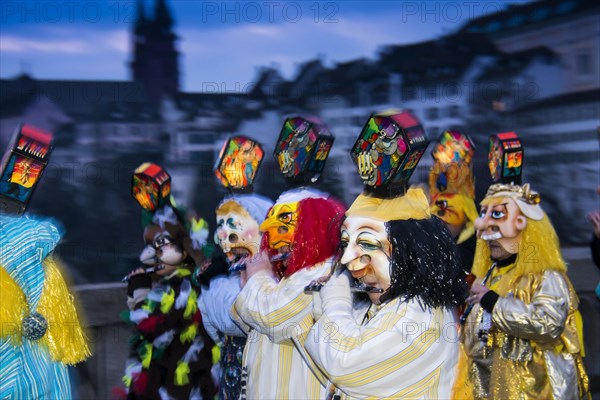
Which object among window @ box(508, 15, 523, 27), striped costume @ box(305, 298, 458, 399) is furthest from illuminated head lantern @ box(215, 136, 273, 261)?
window @ box(508, 15, 523, 27)

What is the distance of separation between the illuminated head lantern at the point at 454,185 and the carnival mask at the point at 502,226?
4.04 feet

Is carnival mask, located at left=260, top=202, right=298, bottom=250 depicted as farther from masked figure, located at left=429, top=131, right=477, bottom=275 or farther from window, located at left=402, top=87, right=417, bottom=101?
window, located at left=402, top=87, right=417, bottom=101

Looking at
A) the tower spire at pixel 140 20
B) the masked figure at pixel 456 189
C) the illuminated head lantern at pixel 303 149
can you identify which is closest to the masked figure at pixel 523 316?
the illuminated head lantern at pixel 303 149

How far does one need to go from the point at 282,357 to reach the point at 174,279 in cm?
151

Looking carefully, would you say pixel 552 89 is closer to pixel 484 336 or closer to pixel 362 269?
pixel 484 336

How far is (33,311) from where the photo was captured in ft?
12.5

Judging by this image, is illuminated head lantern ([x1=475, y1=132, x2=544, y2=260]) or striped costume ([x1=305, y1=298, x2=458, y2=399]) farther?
illuminated head lantern ([x1=475, y1=132, x2=544, y2=260])

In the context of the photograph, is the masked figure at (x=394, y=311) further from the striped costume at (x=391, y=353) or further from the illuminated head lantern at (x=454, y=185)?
the illuminated head lantern at (x=454, y=185)

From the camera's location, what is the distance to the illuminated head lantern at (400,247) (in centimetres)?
310

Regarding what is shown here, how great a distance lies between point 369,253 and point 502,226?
5.67 ft

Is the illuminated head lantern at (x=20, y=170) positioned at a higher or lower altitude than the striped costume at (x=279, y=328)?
higher

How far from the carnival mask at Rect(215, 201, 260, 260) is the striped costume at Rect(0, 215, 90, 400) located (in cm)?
110

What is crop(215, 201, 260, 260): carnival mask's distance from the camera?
16.1 feet

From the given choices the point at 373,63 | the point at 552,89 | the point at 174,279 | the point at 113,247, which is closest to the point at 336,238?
the point at 174,279
